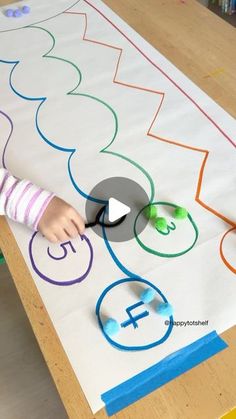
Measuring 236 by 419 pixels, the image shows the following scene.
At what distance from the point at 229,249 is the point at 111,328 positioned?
→ 0.58ft

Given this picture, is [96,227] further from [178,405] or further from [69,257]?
[178,405]

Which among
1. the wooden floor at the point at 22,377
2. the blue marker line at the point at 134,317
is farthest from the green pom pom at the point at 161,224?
the wooden floor at the point at 22,377

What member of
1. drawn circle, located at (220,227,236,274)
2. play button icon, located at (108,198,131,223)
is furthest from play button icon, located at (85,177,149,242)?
drawn circle, located at (220,227,236,274)

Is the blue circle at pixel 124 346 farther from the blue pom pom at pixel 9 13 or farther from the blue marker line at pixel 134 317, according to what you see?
the blue pom pom at pixel 9 13

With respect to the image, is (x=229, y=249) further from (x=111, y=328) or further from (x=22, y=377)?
(x=22, y=377)

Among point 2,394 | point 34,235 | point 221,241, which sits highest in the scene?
point 221,241

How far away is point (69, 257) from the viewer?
1.63 feet

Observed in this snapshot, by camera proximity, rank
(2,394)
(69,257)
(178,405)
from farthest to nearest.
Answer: (2,394) < (69,257) < (178,405)

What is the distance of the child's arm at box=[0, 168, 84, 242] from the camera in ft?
1.68

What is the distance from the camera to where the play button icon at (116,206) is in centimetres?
52

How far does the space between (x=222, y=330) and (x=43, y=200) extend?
28 centimetres

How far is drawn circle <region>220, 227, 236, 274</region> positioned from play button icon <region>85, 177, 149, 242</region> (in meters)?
0.10

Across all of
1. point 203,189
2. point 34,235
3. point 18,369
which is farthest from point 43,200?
point 18,369

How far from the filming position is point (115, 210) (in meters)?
0.53
